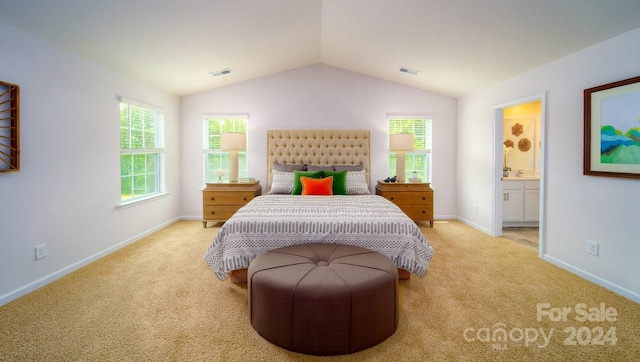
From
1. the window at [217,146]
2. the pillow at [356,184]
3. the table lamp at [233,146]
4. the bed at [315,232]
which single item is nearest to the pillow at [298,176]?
the pillow at [356,184]

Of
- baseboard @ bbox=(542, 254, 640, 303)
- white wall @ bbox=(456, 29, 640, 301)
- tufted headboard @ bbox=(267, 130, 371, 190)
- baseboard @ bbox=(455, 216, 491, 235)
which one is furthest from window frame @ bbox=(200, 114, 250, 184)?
baseboard @ bbox=(542, 254, 640, 303)

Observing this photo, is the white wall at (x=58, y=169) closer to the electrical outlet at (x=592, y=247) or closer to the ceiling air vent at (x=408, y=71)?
the ceiling air vent at (x=408, y=71)

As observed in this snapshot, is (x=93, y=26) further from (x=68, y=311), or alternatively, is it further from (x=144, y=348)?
(x=144, y=348)

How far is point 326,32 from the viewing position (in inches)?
155

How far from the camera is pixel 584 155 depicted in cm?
288

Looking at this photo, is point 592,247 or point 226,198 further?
point 226,198

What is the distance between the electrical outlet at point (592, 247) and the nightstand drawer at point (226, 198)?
4.17 metres

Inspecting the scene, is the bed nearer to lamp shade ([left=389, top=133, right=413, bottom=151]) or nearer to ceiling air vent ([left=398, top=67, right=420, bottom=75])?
lamp shade ([left=389, top=133, right=413, bottom=151])

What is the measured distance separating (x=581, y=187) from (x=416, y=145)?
2733 mm

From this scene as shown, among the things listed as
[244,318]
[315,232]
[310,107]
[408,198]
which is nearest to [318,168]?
[310,107]

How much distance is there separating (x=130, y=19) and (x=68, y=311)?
249cm

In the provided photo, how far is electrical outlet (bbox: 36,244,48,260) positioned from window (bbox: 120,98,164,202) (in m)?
1.23

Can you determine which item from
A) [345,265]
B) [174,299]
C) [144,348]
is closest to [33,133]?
[174,299]

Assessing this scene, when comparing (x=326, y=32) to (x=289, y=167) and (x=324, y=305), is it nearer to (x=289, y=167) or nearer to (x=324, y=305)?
(x=289, y=167)
